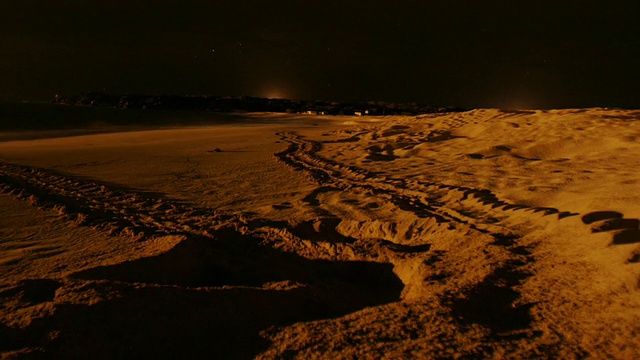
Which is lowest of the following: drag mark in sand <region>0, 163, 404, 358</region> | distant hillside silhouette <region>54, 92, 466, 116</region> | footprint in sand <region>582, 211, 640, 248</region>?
distant hillside silhouette <region>54, 92, 466, 116</region>

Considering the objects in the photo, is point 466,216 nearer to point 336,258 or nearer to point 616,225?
point 616,225

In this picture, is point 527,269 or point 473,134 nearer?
point 527,269

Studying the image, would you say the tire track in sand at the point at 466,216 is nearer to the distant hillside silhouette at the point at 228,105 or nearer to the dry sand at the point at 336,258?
the dry sand at the point at 336,258

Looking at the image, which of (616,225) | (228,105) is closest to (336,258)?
(616,225)

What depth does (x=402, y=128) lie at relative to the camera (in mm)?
9508

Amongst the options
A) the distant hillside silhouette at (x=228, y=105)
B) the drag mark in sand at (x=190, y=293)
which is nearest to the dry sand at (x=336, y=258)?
the drag mark in sand at (x=190, y=293)

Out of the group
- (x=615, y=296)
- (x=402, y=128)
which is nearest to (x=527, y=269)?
(x=615, y=296)

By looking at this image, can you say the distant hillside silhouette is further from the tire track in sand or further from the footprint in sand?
the footprint in sand

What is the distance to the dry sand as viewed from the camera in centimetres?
187

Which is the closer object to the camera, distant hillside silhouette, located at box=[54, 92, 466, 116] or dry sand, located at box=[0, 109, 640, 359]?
dry sand, located at box=[0, 109, 640, 359]

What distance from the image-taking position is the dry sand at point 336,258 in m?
1.87

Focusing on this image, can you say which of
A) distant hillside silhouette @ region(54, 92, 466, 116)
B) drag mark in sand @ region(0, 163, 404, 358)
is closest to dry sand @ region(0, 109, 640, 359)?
drag mark in sand @ region(0, 163, 404, 358)

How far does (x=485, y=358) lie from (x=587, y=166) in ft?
12.0

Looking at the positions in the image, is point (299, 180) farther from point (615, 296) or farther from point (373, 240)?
point (615, 296)
